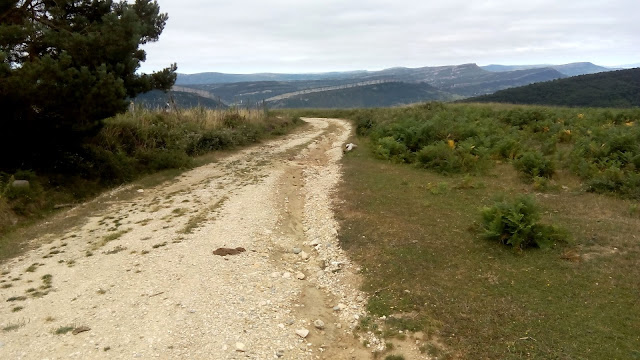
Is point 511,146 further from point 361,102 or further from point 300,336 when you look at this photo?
point 361,102

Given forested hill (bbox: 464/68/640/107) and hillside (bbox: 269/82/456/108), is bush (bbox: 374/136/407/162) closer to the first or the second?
forested hill (bbox: 464/68/640/107)

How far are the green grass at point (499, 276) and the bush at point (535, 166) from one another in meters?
1.41

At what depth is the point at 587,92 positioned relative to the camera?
50.2 metres

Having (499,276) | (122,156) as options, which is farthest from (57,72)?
(499,276)

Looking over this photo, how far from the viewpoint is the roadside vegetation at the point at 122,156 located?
10.6 m

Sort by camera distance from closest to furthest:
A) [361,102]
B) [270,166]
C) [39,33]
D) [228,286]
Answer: [228,286] < [39,33] < [270,166] < [361,102]

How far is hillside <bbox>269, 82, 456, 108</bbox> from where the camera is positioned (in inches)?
5221

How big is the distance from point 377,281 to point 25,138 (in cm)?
1147

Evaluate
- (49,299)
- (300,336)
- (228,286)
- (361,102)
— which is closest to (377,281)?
(300,336)

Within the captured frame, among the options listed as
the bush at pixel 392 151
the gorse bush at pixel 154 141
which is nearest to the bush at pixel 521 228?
the bush at pixel 392 151

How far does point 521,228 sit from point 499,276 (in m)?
1.45

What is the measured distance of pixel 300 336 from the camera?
5.48m

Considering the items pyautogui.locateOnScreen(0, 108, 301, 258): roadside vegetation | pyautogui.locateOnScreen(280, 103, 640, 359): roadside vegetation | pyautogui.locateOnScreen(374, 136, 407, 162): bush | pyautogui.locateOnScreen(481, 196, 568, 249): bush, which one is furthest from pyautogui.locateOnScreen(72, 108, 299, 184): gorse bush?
pyautogui.locateOnScreen(481, 196, 568, 249): bush

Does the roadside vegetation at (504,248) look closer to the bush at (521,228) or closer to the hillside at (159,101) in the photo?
the bush at (521,228)
